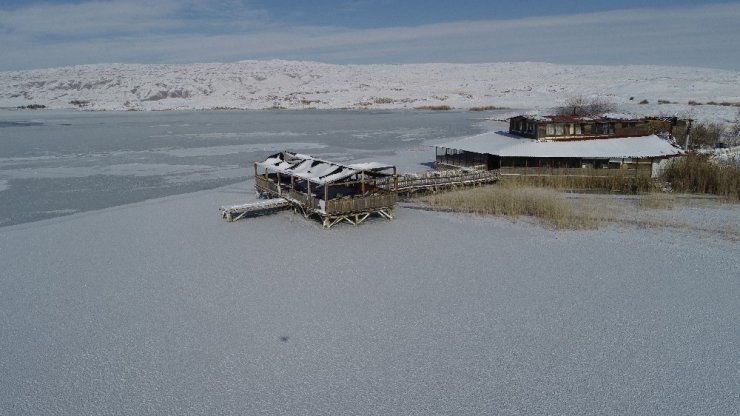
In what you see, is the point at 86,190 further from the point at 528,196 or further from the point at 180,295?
the point at 528,196

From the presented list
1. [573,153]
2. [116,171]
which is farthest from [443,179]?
[116,171]

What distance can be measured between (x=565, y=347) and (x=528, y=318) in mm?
1484

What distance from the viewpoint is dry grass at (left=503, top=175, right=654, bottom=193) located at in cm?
2755

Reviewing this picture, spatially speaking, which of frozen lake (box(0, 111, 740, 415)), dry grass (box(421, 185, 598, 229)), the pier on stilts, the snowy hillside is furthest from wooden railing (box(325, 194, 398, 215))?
the snowy hillside

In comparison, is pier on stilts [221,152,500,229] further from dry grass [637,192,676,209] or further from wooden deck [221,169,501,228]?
dry grass [637,192,676,209]

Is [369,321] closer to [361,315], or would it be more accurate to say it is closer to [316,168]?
[361,315]

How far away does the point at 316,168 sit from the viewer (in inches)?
896

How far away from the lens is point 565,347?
11852 millimetres

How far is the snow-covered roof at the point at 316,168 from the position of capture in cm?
2102

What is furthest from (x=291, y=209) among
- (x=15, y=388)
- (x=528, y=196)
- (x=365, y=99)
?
(x=365, y=99)

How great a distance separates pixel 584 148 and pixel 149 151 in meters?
34.0

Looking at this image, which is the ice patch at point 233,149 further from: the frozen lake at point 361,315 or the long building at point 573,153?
the frozen lake at point 361,315

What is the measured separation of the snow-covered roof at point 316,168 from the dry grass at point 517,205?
395 centimetres

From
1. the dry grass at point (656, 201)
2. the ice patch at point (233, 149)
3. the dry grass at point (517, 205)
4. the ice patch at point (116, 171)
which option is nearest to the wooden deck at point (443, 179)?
the dry grass at point (517, 205)
